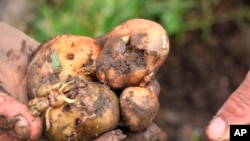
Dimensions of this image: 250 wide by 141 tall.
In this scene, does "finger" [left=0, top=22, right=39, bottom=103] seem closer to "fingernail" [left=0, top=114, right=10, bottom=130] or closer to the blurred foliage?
"fingernail" [left=0, top=114, right=10, bottom=130]

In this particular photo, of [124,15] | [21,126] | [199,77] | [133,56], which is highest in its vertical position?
[124,15]

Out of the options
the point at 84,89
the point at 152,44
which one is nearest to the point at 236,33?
the point at 152,44

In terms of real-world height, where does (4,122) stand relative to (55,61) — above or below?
below

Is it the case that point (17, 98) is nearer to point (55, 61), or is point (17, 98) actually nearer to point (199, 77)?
point (55, 61)

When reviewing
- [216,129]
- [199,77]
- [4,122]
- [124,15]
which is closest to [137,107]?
[216,129]

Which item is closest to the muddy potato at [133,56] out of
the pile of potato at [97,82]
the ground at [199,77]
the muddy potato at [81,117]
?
the pile of potato at [97,82]

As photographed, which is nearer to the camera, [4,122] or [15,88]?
[4,122]

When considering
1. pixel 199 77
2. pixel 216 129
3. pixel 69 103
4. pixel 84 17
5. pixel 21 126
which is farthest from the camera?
pixel 199 77

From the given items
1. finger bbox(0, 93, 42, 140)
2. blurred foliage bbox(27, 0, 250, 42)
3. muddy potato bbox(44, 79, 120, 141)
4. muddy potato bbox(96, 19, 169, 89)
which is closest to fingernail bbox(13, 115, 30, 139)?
finger bbox(0, 93, 42, 140)
